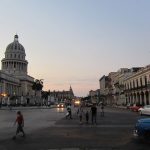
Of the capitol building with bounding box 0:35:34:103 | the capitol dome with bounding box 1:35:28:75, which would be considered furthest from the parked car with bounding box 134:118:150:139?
the capitol dome with bounding box 1:35:28:75

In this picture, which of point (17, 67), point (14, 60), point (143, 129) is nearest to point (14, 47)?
point (14, 60)

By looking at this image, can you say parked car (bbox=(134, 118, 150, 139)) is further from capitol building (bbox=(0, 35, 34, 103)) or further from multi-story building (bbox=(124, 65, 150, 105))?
capitol building (bbox=(0, 35, 34, 103))

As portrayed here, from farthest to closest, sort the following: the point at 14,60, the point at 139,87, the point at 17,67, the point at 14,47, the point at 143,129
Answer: the point at 14,47, the point at 17,67, the point at 14,60, the point at 139,87, the point at 143,129

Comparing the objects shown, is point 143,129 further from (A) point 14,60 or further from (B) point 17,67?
(B) point 17,67

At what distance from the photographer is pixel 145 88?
92.6m

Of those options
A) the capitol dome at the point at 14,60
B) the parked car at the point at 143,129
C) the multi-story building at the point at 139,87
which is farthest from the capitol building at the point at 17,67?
the parked car at the point at 143,129

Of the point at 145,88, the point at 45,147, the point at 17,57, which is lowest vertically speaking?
the point at 45,147

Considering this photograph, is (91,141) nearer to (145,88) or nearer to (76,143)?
(76,143)

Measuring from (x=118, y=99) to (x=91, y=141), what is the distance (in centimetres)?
13223

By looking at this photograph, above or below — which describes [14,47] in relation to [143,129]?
above

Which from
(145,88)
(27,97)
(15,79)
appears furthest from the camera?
(27,97)

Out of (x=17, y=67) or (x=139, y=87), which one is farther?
(x=17, y=67)

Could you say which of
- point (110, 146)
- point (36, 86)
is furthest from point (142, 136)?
point (36, 86)

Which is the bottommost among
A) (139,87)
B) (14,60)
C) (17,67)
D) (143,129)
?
(143,129)
